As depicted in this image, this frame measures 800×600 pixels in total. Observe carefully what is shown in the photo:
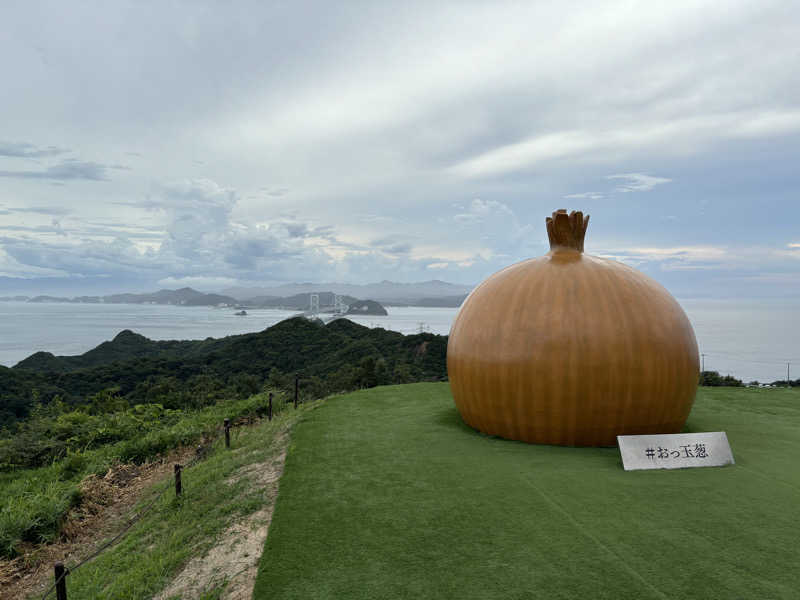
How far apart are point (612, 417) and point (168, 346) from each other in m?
54.0

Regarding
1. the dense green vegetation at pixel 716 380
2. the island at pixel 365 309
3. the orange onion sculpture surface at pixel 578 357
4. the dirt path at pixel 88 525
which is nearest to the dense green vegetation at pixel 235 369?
the dirt path at pixel 88 525

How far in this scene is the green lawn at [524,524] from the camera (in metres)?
5.23

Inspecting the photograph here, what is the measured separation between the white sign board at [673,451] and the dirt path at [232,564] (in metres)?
5.93

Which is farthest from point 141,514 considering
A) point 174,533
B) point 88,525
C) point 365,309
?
point 365,309

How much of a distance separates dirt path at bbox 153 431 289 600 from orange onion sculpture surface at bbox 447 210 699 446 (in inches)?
186

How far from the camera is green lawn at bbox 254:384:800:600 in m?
5.23

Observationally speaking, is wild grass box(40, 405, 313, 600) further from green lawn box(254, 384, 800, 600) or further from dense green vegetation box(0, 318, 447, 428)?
dense green vegetation box(0, 318, 447, 428)

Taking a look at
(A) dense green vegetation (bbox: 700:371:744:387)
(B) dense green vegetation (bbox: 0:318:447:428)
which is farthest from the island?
(A) dense green vegetation (bbox: 700:371:744:387)

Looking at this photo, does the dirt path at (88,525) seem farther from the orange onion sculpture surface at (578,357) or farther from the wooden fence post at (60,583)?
the orange onion sculpture surface at (578,357)

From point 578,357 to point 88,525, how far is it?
33.2ft

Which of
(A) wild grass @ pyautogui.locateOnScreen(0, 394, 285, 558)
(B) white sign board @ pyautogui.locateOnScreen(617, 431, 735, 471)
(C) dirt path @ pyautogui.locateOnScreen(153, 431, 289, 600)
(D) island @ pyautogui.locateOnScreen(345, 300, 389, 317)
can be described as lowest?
(A) wild grass @ pyautogui.locateOnScreen(0, 394, 285, 558)

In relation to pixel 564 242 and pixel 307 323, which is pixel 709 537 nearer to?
pixel 564 242

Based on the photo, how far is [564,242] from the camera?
11219 mm

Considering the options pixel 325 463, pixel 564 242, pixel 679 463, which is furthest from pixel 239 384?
pixel 679 463
